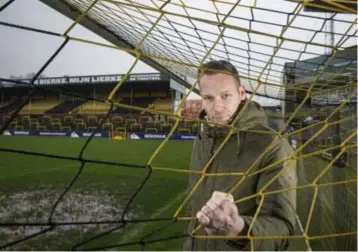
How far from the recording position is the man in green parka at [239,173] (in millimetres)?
773

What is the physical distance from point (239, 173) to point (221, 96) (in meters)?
0.21

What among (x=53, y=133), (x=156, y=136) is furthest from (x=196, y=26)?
(x=53, y=133)

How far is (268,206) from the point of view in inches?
32.9

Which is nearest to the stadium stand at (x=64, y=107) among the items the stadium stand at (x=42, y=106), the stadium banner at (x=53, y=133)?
the stadium stand at (x=42, y=106)

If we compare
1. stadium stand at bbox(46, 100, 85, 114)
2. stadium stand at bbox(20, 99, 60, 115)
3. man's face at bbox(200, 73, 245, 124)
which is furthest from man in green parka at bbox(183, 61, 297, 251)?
stadium stand at bbox(20, 99, 60, 115)

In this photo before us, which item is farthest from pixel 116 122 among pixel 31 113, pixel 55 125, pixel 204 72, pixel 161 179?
pixel 204 72

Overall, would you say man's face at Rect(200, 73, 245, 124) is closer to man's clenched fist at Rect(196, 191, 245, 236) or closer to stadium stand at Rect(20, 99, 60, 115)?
man's clenched fist at Rect(196, 191, 245, 236)

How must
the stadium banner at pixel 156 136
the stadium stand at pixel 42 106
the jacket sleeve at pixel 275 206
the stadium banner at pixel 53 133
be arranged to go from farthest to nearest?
the stadium stand at pixel 42 106 < the stadium banner at pixel 53 133 < the stadium banner at pixel 156 136 < the jacket sleeve at pixel 275 206

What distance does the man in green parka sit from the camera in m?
0.77

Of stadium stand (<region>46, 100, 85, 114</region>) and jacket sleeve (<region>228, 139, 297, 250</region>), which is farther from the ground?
stadium stand (<region>46, 100, 85, 114</region>)

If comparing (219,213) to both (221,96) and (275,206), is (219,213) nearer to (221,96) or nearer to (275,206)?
(275,206)

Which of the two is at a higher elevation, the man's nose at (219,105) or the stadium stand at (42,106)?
the stadium stand at (42,106)

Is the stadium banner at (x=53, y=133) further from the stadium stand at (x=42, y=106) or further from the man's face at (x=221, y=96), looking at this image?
the man's face at (x=221, y=96)

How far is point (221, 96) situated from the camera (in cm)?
97
